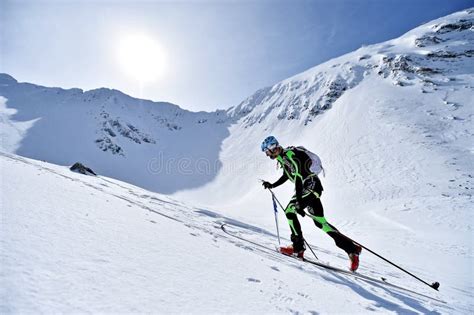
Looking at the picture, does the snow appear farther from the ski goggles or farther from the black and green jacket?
the ski goggles

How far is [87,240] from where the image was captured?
2990 millimetres

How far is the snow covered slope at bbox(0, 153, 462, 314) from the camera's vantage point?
1.90 meters

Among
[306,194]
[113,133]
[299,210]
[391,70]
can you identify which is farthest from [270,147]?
[113,133]

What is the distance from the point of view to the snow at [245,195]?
2469mm

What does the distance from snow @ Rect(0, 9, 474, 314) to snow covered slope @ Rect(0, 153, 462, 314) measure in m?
0.02

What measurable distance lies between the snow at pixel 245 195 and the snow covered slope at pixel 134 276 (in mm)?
18

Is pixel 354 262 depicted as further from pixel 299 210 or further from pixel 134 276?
Answer: pixel 134 276

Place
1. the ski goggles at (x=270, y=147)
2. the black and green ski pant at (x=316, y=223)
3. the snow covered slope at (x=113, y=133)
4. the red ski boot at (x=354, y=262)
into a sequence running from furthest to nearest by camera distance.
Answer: the snow covered slope at (x=113, y=133) → the ski goggles at (x=270, y=147) → the black and green ski pant at (x=316, y=223) → the red ski boot at (x=354, y=262)

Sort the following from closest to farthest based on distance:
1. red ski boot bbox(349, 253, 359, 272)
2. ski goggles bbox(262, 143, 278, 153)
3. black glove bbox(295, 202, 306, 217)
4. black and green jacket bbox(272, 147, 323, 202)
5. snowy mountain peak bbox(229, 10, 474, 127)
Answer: red ski boot bbox(349, 253, 359, 272), black and green jacket bbox(272, 147, 323, 202), black glove bbox(295, 202, 306, 217), ski goggles bbox(262, 143, 278, 153), snowy mountain peak bbox(229, 10, 474, 127)

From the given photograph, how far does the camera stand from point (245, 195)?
3778 centimetres

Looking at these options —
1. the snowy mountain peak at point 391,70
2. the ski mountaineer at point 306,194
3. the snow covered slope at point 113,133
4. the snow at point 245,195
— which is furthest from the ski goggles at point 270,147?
the snowy mountain peak at point 391,70

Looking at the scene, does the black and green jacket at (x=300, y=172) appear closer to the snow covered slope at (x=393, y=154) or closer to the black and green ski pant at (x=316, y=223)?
the black and green ski pant at (x=316, y=223)

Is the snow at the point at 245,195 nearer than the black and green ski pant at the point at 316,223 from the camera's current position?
Yes

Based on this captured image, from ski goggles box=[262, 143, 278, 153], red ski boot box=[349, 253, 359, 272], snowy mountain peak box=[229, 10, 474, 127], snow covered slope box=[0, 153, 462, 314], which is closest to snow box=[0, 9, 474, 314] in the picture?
snow covered slope box=[0, 153, 462, 314]
